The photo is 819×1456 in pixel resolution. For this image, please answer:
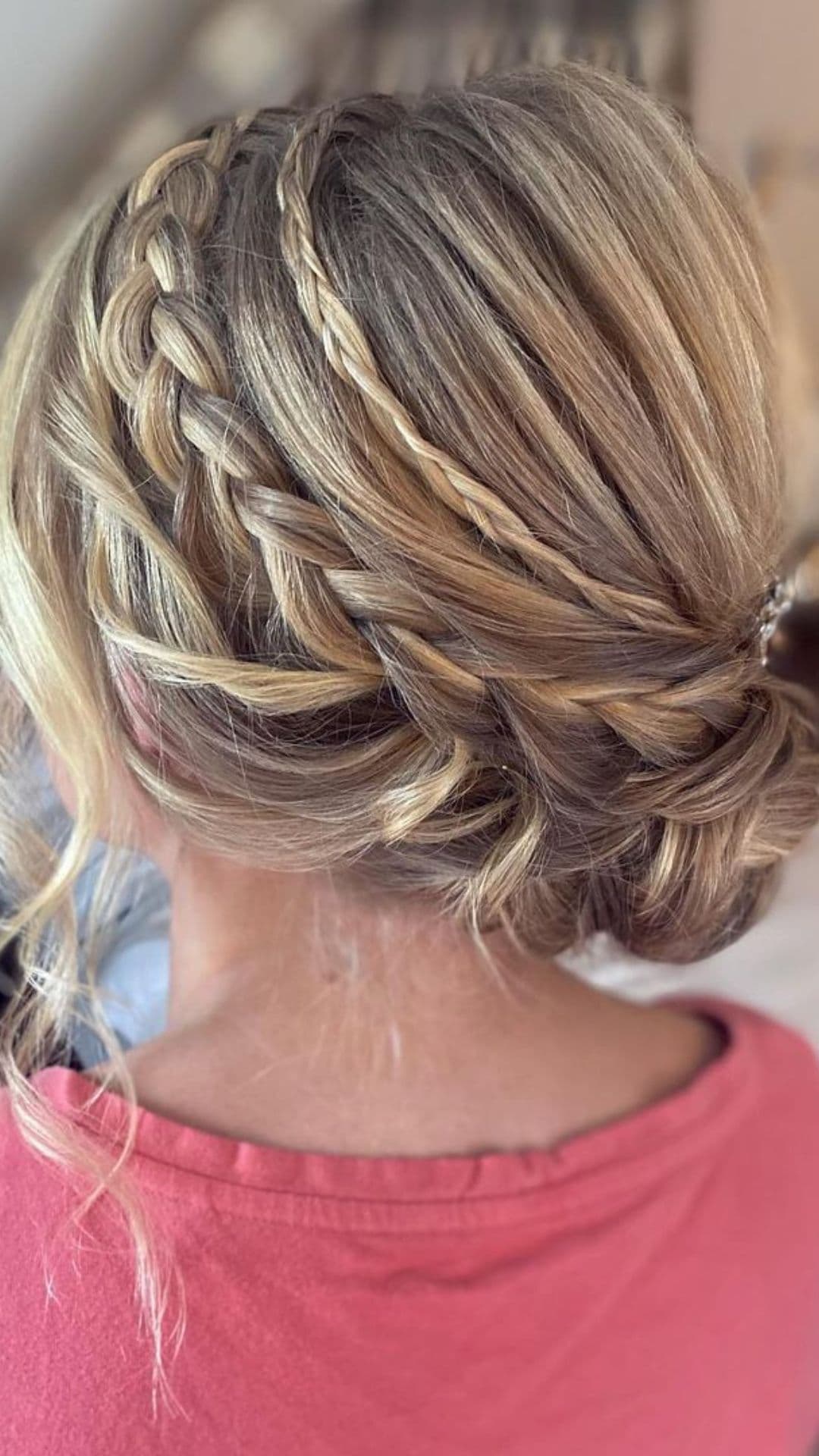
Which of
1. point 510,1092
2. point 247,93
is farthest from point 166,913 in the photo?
point 247,93

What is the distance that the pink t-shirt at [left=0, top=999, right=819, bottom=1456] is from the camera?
489 millimetres

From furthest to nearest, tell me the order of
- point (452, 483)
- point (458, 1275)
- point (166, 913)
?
point (166, 913)
point (458, 1275)
point (452, 483)

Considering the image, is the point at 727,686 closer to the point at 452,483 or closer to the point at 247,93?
the point at 452,483

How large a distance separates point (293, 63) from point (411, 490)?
448mm

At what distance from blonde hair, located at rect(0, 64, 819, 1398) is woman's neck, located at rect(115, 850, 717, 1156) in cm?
7

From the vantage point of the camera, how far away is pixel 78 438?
476mm

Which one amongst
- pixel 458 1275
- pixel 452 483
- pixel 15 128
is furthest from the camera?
pixel 15 128

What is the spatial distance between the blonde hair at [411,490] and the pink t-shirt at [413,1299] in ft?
0.13

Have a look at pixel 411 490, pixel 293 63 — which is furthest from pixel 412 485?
pixel 293 63

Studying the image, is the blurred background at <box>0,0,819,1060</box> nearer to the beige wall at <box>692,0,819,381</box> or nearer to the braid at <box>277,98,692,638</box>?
the beige wall at <box>692,0,819,381</box>

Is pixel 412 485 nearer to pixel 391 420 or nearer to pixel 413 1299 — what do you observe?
pixel 391 420

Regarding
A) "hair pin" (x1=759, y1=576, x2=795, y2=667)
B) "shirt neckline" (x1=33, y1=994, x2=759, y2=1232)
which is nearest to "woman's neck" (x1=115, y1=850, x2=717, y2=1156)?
"shirt neckline" (x1=33, y1=994, x2=759, y2=1232)

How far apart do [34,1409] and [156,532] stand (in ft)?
1.28

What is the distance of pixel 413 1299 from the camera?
523mm
